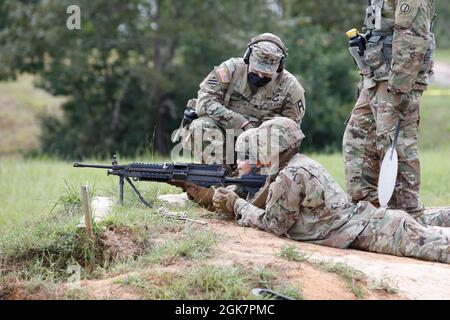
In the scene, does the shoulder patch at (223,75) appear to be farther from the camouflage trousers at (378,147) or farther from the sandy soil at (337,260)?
the sandy soil at (337,260)

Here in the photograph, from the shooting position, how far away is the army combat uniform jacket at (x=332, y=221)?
21.7 ft

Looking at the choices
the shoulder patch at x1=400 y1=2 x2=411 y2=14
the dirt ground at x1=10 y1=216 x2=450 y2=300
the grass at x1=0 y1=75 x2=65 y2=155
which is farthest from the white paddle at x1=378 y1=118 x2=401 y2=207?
the grass at x1=0 y1=75 x2=65 y2=155

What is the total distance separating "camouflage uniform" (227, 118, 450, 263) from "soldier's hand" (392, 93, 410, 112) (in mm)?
1059

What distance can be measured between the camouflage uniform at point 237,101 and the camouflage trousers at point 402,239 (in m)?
1.86

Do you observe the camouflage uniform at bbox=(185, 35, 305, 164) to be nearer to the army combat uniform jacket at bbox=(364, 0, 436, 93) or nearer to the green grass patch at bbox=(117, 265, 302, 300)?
the army combat uniform jacket at bbox=(364, 0, 436, 93)

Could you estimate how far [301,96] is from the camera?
8.32 m

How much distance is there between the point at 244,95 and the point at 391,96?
4.97ft

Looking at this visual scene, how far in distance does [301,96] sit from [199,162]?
3.77 ft

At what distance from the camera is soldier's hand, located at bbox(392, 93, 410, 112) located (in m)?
7.39

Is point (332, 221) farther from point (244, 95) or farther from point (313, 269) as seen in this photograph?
point (244, 95)

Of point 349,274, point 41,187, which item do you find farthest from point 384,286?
point 41,187
